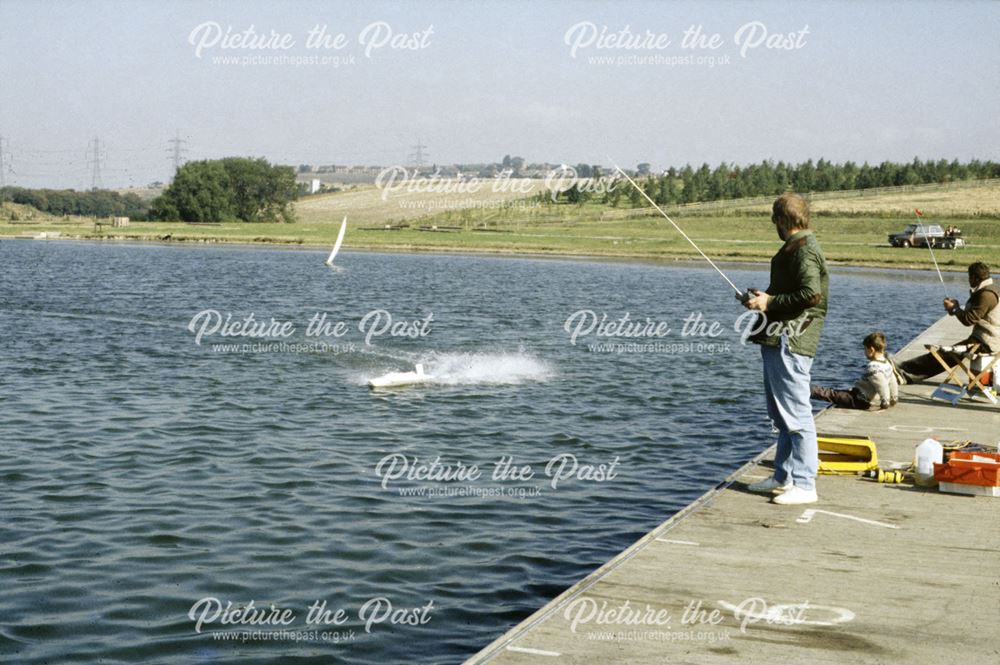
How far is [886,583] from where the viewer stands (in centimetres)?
856

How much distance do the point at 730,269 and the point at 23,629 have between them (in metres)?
54.9

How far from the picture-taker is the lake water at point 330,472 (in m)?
9.67

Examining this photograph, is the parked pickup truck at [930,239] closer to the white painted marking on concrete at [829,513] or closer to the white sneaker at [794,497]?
the white sneaker at [794,497]

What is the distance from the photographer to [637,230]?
96438 millimetres

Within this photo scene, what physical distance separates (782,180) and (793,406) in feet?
397

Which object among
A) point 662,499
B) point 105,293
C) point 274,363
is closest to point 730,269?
point 105,293

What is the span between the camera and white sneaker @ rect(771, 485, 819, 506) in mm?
10820

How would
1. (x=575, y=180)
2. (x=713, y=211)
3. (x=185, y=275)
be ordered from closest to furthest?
(x=185, y=275), (x=713, y=211), (x=575, y=180)

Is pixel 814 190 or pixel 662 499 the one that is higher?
pixel 814 190

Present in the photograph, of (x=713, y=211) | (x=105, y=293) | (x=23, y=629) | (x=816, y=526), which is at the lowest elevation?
(x=23, y=629)

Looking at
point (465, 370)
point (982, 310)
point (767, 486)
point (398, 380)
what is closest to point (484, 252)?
point (465, 370)

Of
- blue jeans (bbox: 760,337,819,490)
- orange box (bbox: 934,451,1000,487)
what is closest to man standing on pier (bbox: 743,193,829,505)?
blue jeans (bbox: 760,337,819,490)

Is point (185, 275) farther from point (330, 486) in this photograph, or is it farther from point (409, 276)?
point (330, 486)

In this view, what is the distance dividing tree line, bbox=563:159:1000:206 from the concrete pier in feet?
357
